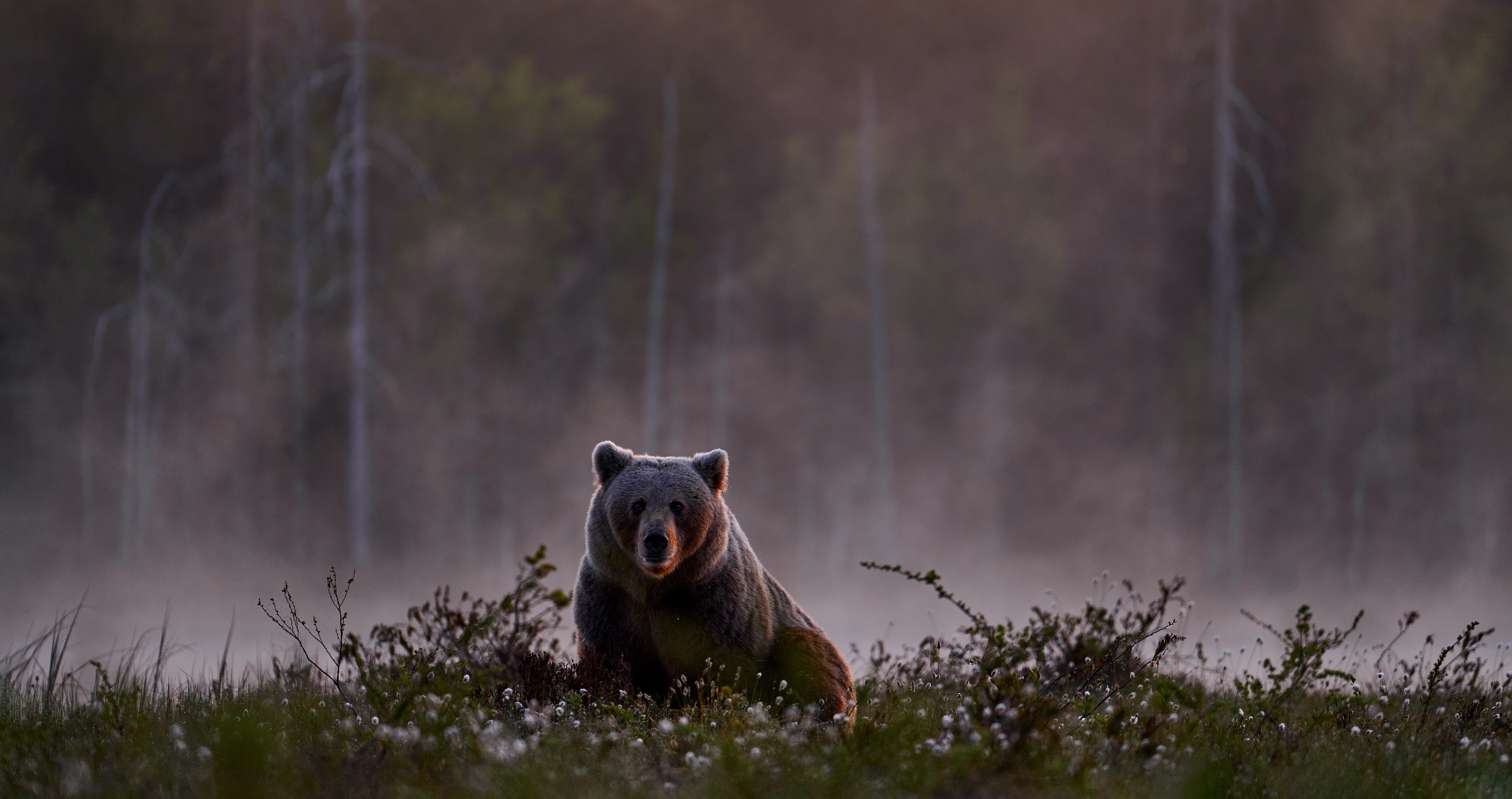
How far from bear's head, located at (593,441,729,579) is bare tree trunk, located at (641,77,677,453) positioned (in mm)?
16454

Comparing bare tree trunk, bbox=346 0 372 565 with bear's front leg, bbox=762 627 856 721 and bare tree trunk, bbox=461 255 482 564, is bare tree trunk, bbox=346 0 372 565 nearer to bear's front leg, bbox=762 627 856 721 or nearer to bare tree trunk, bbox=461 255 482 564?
bare tree trunk, bbox=461 255 482 564

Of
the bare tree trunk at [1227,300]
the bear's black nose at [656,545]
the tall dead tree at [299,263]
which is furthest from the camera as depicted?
the bare tree trunk at [1227,300]

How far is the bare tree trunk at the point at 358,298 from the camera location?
18.7m

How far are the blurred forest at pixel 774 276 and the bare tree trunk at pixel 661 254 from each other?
10 centimetres

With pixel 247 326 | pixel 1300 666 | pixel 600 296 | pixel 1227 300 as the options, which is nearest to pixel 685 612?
pixel 1300 666

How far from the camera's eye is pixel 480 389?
26.8 m

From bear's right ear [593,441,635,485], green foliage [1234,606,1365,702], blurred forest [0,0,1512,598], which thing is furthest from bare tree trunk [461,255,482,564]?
green foliage [1234,606,1365,702]

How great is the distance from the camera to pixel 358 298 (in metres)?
19.0

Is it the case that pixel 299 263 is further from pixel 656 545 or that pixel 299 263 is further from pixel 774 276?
pixel 656 545

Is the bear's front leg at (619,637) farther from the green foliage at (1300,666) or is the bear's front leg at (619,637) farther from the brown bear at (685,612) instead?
the green foliage at (1300,666)

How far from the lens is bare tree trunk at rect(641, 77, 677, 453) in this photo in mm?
23391

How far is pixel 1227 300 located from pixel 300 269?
17562 mm

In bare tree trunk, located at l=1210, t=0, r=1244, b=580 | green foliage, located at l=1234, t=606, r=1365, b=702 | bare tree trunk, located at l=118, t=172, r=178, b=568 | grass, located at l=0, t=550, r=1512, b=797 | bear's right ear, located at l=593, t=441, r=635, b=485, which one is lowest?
grass, located at l=0, t=550, r=1512, b=797

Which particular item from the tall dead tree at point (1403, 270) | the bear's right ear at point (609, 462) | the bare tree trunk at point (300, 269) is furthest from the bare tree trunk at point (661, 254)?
the bear's right ear at point (609, 462)
